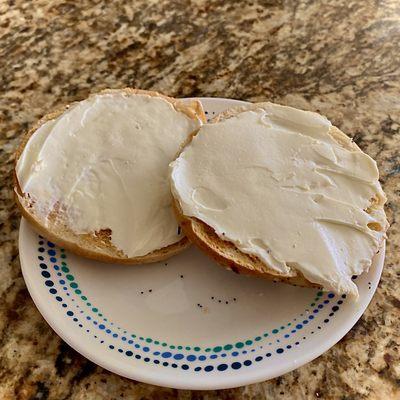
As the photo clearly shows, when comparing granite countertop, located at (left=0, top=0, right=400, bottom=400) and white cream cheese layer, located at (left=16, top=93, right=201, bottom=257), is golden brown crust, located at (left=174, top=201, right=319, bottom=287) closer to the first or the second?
white cream cheese layer, located at (left=16, top=93, right=201, bottom=257)

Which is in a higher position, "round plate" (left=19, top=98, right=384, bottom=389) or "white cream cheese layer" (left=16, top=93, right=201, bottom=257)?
"white cream cheese layer" (left=16, top=93, right=201, bottom=257)

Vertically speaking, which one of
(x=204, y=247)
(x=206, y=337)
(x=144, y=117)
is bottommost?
(x=206, y=337)

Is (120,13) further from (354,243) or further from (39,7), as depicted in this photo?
(354,243)

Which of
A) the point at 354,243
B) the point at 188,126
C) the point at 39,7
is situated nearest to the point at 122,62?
the point at 39,7

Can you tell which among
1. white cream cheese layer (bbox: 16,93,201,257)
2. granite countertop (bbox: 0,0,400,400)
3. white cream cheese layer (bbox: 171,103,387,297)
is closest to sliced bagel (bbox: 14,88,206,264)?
white cream cheese layer (bbox: 16,93,201,257)

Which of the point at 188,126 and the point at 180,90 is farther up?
the point at 188,126

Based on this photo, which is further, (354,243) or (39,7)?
(39,7)
